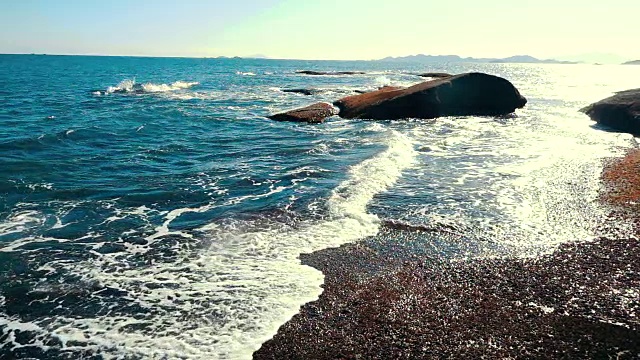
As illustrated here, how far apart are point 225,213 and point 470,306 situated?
996 centimetres

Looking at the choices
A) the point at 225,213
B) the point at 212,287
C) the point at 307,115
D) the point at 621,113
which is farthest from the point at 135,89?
the point at 212,287

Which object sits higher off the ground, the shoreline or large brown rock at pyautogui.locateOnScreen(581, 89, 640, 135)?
large brown rock at pyautogui.locateOnScreen(581, 89, 640, 135)

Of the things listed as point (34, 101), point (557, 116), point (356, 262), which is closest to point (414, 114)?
point (557, 116)

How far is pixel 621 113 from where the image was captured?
3578 cm

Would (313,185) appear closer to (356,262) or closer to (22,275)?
(356,262)

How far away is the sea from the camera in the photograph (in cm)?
968

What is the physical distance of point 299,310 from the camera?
33.0 feet

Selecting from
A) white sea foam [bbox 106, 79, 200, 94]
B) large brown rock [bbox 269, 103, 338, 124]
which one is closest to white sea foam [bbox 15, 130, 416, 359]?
large brown rock [bbox 269, 103, 338, 124]

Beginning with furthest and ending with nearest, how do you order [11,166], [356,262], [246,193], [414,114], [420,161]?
[414,114] < [420,161] < [11,166] < [246,193] < [356,262]

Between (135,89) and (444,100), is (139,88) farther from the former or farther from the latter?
(444,100)

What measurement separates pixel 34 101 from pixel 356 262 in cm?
5459

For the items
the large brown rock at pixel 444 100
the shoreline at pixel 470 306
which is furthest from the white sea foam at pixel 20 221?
the large brown rock at pixel 444 100

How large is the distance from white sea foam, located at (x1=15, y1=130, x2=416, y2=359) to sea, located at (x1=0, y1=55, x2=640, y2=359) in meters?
0.05

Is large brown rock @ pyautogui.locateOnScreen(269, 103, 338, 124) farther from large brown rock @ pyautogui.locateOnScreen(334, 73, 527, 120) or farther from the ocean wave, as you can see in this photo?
the ocean wave
